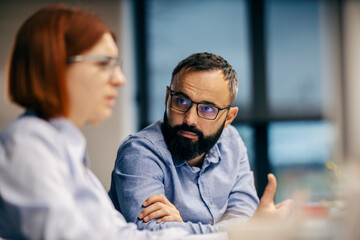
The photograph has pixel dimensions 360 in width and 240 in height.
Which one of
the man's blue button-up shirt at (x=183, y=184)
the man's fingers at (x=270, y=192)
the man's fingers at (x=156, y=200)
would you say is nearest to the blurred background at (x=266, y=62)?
the man's blue button-up shirt at (x=183, y=184)

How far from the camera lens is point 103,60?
1059 mm

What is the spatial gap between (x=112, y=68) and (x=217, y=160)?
87 cm

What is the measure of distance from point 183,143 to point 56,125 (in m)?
0.72

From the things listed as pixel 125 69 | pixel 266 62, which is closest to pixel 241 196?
pixel 125 69

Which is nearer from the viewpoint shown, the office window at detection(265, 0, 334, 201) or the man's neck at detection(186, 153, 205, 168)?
the man's neck at detection(186, 153, 205, 168)

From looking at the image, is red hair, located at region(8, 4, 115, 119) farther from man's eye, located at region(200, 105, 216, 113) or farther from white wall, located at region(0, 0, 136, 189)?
white wall, located at region(0, 0, 136, 189)

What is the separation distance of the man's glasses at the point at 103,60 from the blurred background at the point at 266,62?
3.28 m

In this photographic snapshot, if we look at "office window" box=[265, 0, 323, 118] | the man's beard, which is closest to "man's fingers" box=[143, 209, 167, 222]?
the man's beard

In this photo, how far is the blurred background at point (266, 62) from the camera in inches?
175

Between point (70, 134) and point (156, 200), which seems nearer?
point (70, 134)

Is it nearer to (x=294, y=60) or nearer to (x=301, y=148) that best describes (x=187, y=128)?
(x=301, y=148)

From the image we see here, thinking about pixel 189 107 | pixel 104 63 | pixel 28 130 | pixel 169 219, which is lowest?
pixel 169 219

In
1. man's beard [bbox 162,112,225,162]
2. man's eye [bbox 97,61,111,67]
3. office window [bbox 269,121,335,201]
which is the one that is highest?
man's eye [bbox 97,61,111,67]

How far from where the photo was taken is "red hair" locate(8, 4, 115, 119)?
3.20 ft
